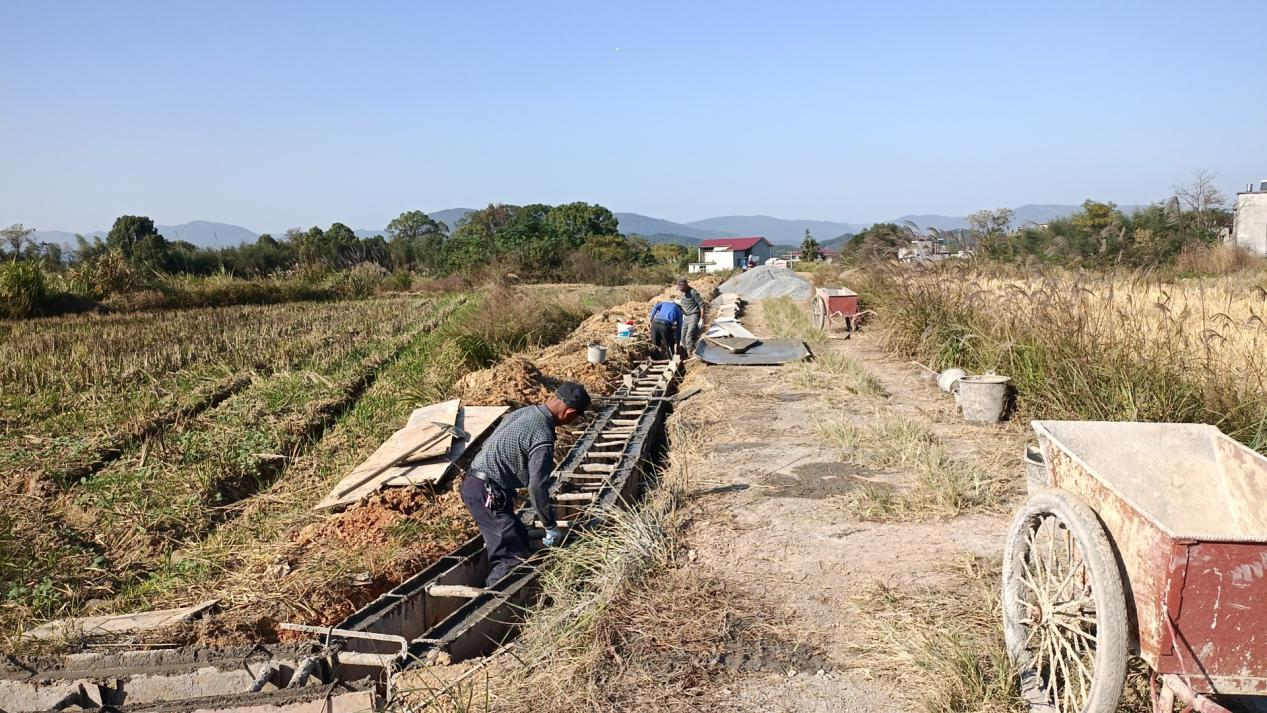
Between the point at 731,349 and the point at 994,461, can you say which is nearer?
the point at 994,461

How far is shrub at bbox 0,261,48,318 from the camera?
18609 millimetres

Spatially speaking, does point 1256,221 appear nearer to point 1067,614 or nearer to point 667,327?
point 667,327

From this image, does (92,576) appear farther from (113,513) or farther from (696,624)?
(696,624)

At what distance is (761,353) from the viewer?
13.7m

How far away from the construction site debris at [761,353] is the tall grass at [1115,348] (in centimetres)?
245

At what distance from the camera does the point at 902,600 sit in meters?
4.54

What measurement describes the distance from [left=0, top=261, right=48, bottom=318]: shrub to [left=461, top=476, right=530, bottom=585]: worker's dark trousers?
18117 mm

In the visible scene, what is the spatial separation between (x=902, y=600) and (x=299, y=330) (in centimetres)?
1584

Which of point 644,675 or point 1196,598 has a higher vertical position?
point 1196,598

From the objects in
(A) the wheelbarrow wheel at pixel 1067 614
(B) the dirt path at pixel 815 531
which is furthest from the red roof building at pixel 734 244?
(A) the wheelbarrow wheel at pixel 1067 614

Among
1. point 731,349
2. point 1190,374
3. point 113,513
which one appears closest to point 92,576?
point 113,513

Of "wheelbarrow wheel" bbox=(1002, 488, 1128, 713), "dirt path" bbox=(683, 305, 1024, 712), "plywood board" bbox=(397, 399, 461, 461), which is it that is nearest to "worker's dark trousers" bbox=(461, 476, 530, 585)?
"dirt path" bbox=(683, 305, 1024, 712)

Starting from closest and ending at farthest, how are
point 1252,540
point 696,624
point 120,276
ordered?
1. point 1252,540
2. point 696,624
3. point 120,276

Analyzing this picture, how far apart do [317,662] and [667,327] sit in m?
10.2
